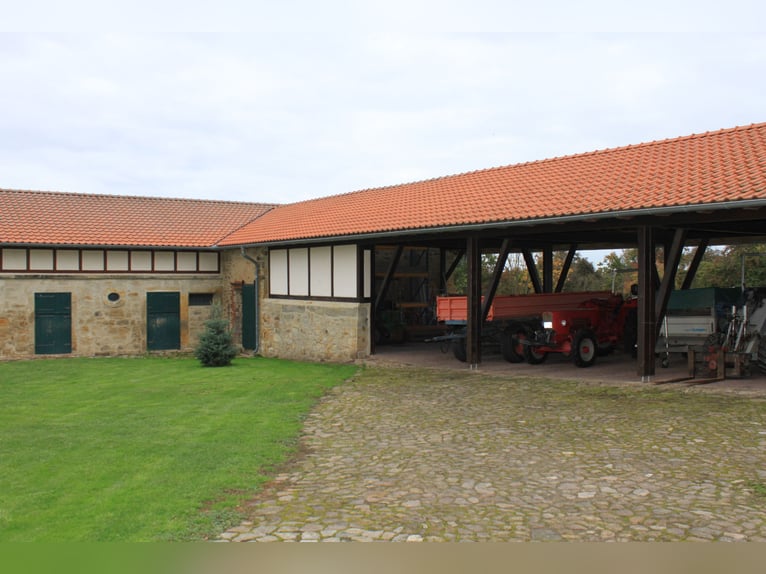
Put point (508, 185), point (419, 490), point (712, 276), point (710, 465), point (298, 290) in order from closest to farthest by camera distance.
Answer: point (419, 490) < point (710, 465) < point (508, 185) < point (298, 290) < point (712, 276)

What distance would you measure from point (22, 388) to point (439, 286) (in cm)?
1239

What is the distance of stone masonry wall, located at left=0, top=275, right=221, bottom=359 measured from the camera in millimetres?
20109

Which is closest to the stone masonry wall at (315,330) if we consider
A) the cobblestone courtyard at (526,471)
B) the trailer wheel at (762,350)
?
the cobblestone courtyard at (526,471)

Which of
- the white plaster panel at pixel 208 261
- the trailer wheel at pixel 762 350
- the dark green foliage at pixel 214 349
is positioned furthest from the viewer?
the white plaster panel at pixel 208 261

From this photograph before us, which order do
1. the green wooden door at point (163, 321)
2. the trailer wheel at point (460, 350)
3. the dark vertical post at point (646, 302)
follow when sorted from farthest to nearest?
the green wooden door at point (163, 321) → the trailer wheel at point (460, 350) → the dark vertical post at point (646, 302)

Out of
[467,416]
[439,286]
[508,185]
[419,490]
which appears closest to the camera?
[419,490]

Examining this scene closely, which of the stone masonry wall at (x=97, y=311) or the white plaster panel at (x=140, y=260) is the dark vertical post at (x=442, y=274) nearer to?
the stone masonry wall at (x=97, y=311)

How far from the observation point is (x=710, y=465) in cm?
680

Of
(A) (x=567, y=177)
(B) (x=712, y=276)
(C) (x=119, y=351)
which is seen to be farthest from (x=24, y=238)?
(B) (x=712, y=276)

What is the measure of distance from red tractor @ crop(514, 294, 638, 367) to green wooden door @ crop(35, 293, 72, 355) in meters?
12.9

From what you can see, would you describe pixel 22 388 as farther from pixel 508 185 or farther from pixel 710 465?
pixel 710 465

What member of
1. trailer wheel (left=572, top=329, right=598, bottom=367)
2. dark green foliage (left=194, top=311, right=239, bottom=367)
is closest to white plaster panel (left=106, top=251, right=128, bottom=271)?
dark green foliage (left=194, top=311, right=239, bottom=367)

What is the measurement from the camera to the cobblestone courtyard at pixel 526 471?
5184mm

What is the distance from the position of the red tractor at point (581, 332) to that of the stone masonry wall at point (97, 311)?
11496mm
